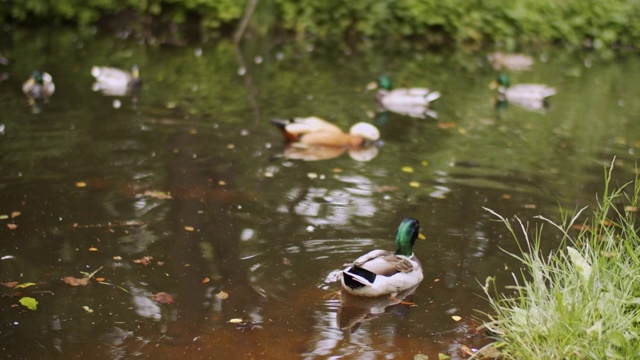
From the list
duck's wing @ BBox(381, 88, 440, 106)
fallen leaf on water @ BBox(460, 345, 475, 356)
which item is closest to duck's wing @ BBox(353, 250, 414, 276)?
fallen leaf on water @ BBox(460, 345, 475, 356)

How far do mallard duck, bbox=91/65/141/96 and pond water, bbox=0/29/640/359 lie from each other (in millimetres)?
267

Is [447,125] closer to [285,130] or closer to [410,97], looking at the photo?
[410,97]

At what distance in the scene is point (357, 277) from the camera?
5.30 m

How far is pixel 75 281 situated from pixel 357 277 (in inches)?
75.7

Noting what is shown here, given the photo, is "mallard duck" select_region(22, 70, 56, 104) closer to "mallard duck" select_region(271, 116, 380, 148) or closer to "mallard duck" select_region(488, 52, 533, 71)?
"mallard duck" select_region(271, 116, 380, 148)

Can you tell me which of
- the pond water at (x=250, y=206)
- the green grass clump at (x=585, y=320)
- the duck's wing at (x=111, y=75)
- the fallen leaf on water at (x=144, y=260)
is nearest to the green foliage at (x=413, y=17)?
the pond water at (x=250, y=206)

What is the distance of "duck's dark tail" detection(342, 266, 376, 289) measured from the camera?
532cm

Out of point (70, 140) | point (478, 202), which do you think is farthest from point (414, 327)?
point (70, 140)

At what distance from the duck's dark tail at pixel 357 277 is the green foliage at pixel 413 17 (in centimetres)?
1759

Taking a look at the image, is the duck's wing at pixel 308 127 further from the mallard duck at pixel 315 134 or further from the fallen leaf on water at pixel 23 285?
the fallen leaf on water at pixel 23 285

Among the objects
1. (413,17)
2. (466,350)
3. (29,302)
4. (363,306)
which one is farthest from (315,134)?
(413,17)

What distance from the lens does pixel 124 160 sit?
859cm

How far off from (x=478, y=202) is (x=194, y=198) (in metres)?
2.69

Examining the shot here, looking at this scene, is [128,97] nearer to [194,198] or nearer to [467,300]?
[194,198]
